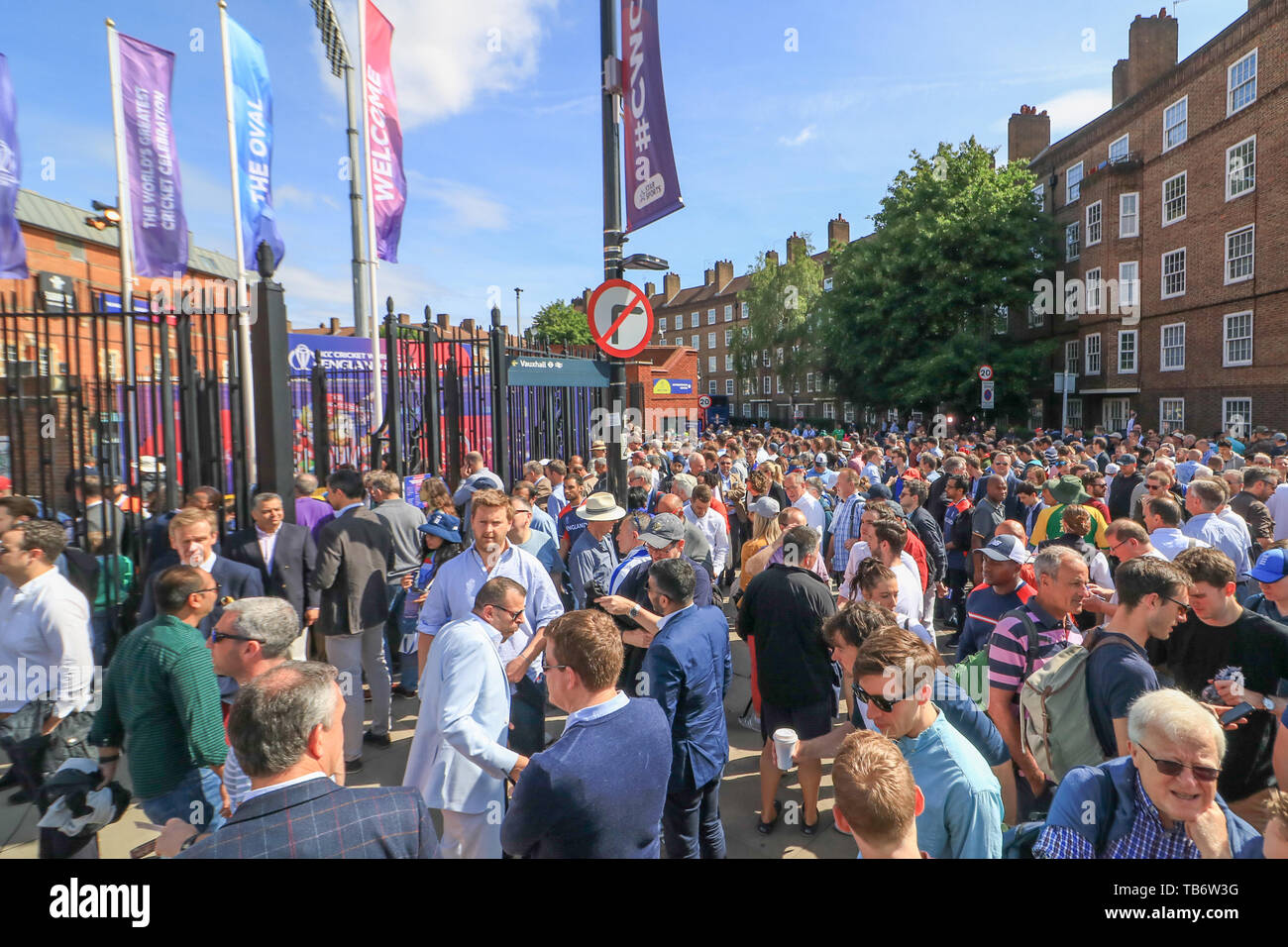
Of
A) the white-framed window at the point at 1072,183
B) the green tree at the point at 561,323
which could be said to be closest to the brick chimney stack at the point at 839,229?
the green tree at the point at 561,323

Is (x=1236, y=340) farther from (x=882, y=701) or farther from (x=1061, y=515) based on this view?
(x=882, y=701)

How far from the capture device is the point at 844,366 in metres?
30.3

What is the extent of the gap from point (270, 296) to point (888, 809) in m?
5.68

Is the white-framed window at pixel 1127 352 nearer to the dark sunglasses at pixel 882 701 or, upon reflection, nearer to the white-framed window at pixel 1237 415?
the white-framed window at pixel 1237 415

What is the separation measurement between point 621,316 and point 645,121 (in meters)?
1.37

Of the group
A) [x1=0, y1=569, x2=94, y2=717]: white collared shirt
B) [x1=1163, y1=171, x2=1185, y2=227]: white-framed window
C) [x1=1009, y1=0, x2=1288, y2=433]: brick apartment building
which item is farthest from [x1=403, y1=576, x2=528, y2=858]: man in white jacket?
[x1=1163, y1=171, x2=1185, y2=227]: white-framed window

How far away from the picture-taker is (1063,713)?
9.12ft

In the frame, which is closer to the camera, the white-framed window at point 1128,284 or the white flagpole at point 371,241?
the white flagpole at point 371,241

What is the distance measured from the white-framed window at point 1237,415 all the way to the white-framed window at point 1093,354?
20.6 ft

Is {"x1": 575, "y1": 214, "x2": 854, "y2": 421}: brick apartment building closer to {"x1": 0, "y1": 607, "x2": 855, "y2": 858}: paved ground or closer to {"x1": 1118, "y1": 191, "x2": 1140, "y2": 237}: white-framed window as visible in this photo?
{"x1": 1118, "y1": 191, "x2": 1140, "y2": 237}: white-framed window

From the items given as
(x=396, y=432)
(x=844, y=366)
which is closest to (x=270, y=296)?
(x=396, y=432)

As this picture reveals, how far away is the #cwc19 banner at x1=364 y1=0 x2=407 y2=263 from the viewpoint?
1043cm

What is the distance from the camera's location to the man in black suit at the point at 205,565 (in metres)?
4.11
